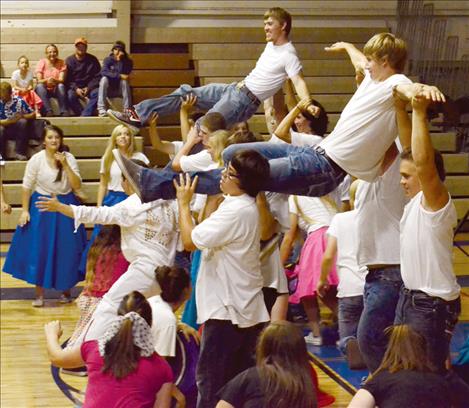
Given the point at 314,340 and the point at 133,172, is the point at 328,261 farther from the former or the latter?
the point at 133,172

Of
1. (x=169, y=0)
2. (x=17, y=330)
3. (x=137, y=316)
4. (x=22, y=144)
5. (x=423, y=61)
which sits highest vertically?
(x=169, y=0)

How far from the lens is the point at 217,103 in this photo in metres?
6.08

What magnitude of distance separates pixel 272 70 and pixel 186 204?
142 cm

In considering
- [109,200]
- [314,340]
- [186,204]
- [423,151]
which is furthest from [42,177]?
[423,151]

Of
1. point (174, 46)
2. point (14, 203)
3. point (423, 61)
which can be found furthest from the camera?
point (174, 46)

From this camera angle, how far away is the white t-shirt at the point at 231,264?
476cm

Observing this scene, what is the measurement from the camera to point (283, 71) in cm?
602

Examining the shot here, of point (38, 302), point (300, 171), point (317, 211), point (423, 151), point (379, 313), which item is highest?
point (423, 151)

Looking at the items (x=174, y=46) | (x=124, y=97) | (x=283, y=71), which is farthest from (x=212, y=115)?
(x=174, y=46)

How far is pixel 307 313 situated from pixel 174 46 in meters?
6.40

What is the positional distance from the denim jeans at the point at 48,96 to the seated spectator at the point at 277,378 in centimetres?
755

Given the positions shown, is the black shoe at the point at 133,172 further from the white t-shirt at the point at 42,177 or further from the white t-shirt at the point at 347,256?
the white t-shirt at the point at 42,177

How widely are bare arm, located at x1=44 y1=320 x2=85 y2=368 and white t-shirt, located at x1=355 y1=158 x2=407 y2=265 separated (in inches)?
50.7

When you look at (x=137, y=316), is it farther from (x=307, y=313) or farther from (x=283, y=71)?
(x=307, y=313)
